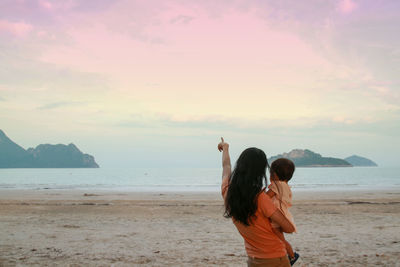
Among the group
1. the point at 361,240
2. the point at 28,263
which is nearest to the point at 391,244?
the point at 361,240

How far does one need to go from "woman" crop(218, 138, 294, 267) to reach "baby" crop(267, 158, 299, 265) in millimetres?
51

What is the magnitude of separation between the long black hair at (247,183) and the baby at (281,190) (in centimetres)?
16

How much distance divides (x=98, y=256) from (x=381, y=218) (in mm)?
9216

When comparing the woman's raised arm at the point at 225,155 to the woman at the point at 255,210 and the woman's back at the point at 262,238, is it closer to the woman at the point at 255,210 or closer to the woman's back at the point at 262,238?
the woman at the point at 255,210

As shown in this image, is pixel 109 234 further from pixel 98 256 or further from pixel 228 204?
pixel 228 204

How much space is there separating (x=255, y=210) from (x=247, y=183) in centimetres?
20

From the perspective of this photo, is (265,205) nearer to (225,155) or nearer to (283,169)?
(283,169)

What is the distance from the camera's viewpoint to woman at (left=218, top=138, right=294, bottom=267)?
2539 millimetres

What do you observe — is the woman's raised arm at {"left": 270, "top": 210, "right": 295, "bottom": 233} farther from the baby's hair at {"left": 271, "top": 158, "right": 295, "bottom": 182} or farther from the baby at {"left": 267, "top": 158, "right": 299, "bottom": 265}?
the baby's hair at {"left": 271, "top": 158, "right": 295, "bottom": 182}

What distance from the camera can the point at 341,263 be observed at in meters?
6.51

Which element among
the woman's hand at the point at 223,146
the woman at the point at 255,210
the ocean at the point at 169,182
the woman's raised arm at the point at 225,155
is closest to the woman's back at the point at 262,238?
the woman at the point at 255,210

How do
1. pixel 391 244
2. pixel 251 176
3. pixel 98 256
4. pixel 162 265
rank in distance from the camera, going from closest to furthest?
pixel 251 176
pixel 162 265
pixel 98 256
pixel 391 244

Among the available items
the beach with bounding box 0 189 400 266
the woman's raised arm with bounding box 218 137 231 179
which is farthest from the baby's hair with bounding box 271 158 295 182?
the beach with bounding box 0 189 400 266

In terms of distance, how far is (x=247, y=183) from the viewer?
253cm
